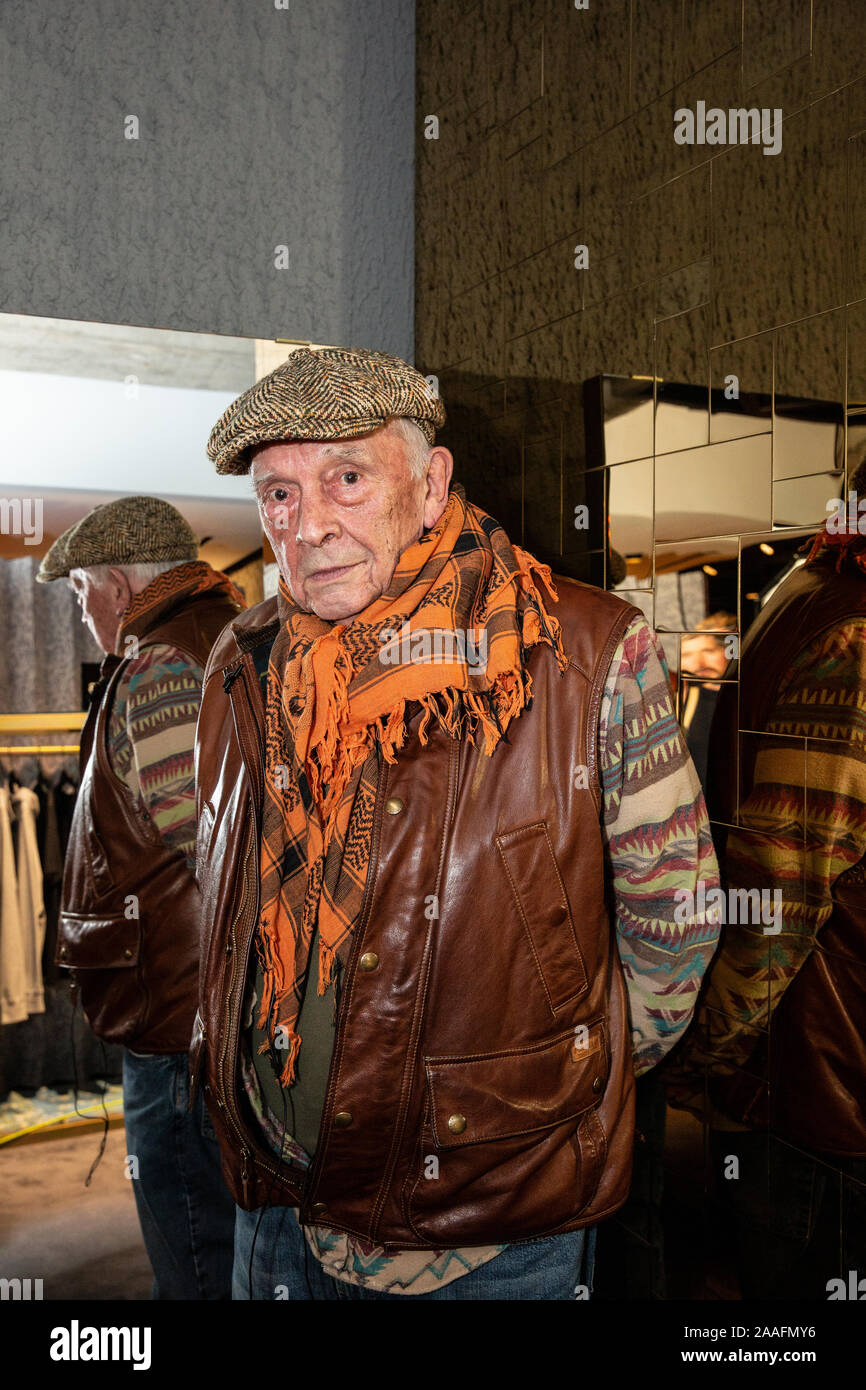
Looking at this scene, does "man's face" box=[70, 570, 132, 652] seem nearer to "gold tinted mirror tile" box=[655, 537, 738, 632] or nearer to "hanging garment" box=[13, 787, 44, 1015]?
"hanging garment" box=[13, 787, 44, 1015]

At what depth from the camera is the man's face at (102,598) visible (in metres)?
2.25

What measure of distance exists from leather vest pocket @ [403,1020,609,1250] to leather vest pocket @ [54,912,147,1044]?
0.91m

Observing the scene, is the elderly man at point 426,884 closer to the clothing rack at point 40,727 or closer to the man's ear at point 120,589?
the man's ear at point 120,589

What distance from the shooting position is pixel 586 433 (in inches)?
74.9

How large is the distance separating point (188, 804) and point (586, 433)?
97cm

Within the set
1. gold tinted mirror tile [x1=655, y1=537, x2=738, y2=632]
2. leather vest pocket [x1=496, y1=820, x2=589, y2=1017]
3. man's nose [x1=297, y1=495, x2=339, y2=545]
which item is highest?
man's nose [x1=297, y1=495, x2=339, y2=545]

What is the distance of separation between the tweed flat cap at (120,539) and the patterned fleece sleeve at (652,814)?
1294mm

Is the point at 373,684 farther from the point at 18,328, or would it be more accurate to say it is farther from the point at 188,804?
the point at 18,328

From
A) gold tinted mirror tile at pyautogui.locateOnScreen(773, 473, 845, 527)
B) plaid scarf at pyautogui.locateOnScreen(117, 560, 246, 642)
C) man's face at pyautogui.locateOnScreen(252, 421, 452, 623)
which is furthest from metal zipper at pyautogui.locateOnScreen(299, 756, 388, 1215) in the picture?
plaid scarf at pyautogui.locateOnScreen(117, 560, 246, 642)

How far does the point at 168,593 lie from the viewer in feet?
6.98

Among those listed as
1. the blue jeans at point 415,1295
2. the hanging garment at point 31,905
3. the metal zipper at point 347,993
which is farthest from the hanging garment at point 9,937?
the metal zipper at point 347,993

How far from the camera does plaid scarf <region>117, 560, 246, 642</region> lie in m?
2.08
